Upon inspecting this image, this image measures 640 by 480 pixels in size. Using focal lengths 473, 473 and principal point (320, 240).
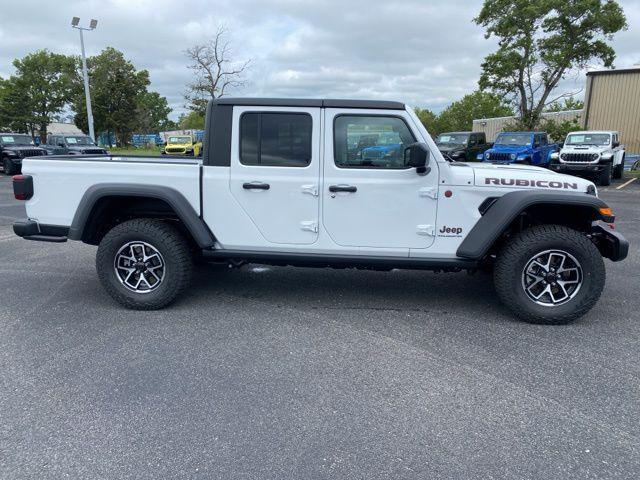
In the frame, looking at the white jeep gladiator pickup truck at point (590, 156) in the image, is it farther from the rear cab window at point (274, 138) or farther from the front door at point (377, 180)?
the rear cab window at point (274, 138)

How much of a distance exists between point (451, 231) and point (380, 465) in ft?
7.51

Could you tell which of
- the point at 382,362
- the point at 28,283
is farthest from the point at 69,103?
the point at 382,362

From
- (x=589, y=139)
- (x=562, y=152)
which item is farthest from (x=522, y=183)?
(x=589, y=139)

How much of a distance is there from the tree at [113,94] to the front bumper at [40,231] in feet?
162

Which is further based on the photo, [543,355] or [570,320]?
[570,320]

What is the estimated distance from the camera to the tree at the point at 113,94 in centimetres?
4862

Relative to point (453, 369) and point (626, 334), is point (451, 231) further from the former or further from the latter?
point (626, 334)

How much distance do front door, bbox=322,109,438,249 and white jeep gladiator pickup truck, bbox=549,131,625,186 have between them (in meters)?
14.5

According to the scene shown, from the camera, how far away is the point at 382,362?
3.48 meters

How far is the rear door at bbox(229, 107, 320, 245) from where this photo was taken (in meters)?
4.18

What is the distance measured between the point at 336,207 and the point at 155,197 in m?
1.63

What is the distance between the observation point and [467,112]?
203 feet

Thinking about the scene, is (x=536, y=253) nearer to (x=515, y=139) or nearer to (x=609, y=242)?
(x=609, y=242)

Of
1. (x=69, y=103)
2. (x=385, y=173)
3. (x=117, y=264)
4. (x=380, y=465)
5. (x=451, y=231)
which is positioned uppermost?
(x=69, y=103)
